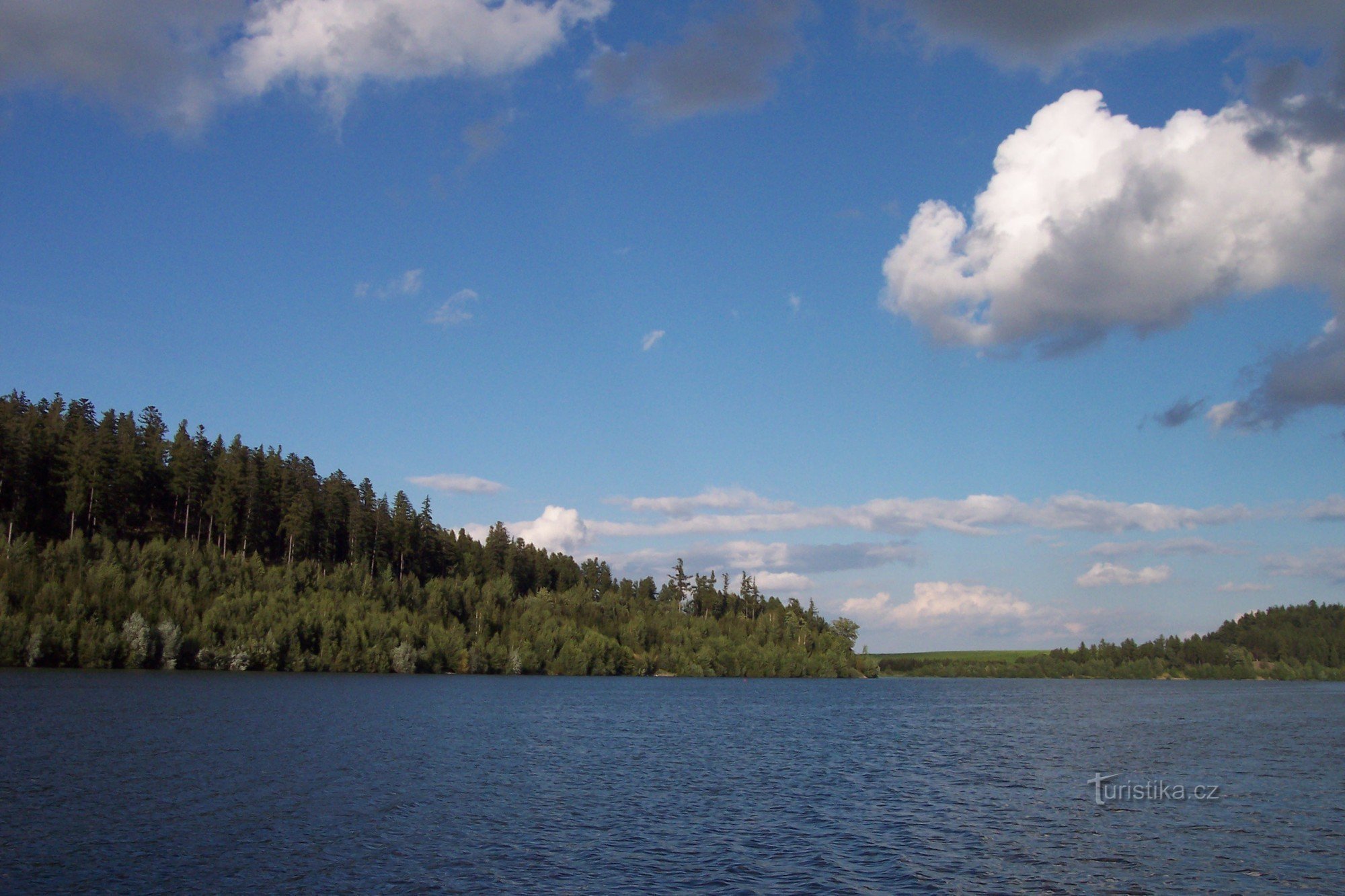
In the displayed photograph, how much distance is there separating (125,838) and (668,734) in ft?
198

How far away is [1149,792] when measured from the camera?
191 feet

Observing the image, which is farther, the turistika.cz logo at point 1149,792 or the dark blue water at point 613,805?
the turistika.cz logo at point 1149,792

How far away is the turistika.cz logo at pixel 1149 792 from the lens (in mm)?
54719

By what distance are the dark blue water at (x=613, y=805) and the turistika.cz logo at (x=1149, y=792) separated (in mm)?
946

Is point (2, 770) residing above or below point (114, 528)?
below

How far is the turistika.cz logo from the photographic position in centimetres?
5472

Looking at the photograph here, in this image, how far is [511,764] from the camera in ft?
212

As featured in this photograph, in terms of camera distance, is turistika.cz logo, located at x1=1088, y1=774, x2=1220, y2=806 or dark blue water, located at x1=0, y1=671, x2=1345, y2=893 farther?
turistika.cz logo, located at x1=1088, y1=774, x2=1220, y2=806

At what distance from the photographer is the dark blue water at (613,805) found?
35000 millimetres

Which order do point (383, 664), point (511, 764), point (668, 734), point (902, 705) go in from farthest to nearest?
point (383, 664) → point (902, 705) → point (668, 734) → point (511, 764)

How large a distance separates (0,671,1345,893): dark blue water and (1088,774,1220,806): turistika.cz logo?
0.95 m

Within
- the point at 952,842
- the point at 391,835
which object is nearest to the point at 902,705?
the point at 952,842

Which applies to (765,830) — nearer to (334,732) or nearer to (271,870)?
(271,870)

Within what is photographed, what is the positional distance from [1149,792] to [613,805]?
36513mm
